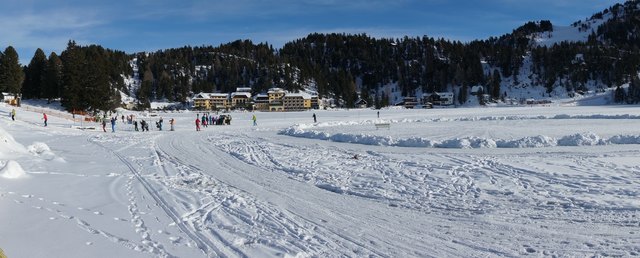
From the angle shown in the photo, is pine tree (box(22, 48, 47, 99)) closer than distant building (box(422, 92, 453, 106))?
Yes

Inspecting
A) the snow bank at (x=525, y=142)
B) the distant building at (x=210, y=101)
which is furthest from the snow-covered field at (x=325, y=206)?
the distant building at (x=210, y=101)

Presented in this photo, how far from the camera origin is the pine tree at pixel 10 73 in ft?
232

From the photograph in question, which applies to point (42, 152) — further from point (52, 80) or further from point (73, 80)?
point (52, 80)

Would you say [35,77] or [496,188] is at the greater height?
[35,77]

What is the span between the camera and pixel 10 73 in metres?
70.8

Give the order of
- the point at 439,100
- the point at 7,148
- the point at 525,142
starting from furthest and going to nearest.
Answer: the point at 439,100, the point at 525,142, the point at 7,148

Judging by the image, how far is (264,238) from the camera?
690cm

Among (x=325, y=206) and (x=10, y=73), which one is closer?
(x=325, y=206)

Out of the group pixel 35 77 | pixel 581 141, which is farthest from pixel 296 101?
pixel 581 141

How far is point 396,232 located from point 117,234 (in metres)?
4.43

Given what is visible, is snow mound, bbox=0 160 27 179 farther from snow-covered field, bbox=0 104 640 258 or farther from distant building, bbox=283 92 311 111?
distant building, bbox=283 92 311 111

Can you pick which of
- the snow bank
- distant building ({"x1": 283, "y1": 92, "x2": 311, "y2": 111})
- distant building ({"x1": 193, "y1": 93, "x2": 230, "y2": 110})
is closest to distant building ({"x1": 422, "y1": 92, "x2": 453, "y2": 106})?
distant building ({"x1": 283, "y1": 92, "x2": 311, "y2": 111})

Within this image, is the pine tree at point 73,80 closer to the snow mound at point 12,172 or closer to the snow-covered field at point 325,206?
the snow-covered field at point 325,206

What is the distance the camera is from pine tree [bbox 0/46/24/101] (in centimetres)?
7081
